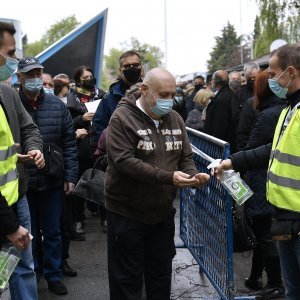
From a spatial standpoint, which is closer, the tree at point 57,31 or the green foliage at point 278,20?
the green foliage at point 278,20

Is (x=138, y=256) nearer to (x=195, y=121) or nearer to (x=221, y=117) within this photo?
(x=221, y=117)

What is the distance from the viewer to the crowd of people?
333 cm

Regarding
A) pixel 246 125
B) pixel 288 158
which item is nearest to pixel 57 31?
pixel 246 125

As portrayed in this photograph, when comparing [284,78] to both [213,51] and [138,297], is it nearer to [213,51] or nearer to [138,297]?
[138,297]

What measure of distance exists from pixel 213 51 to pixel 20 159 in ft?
280

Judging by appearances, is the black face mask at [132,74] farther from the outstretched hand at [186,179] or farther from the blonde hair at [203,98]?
the blonde hair at [203,98]

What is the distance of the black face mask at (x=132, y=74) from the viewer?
5402mm

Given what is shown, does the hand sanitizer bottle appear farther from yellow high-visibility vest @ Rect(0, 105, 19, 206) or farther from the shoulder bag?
the shoulder bag

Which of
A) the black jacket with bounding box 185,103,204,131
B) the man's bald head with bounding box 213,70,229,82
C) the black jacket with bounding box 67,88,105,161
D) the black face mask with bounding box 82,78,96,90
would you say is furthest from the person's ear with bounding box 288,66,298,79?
the black jacket with bounding box 185,103,204,131

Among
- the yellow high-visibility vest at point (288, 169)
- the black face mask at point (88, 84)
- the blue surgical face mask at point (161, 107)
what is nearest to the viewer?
the yellow high-visibility vest at point (288, 169)

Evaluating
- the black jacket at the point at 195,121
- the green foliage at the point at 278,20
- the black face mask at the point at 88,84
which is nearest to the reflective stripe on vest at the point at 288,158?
the black face mask at the point at 88,84

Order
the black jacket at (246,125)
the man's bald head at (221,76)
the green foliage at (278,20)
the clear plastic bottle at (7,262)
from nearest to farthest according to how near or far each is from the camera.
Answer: the clear plastic bottle at (7,262) < the black jacket at (246,125) < the man's bald head at (221,76) < the green foliage at (278,20)

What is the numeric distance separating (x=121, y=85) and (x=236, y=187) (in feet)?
6.82

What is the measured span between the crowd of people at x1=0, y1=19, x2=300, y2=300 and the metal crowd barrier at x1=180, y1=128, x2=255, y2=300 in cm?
35
